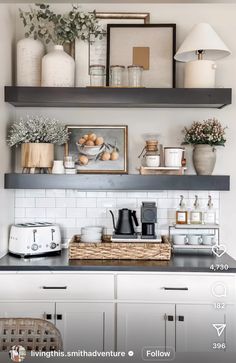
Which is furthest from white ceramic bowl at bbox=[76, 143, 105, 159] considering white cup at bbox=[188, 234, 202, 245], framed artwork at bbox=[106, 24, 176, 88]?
white cup at bbox=[188, 234, 202, 245]

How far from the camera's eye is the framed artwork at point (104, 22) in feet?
10.2

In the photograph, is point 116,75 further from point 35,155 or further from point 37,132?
point 35,155

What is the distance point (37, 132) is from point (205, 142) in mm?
1117

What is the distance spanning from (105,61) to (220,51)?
79 centimetres

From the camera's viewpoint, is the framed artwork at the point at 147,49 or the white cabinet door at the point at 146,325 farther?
the framed artwork at the point at 147,49

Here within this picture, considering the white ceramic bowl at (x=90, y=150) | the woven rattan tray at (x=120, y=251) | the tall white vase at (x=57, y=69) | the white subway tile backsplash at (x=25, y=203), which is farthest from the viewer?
the white subway tile backsplash at (x=25, y=203)

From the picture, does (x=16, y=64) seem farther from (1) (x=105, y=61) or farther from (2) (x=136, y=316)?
(2) (x=136, y=316)

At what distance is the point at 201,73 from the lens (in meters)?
2.87

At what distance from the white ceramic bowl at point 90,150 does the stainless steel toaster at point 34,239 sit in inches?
21.3

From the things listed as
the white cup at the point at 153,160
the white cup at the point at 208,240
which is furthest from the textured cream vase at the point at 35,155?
the white cup at the point at 208,240

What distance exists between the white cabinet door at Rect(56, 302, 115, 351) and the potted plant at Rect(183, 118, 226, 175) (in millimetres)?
1093

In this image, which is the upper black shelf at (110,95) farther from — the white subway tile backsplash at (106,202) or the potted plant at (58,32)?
the white subway tile backsplash at (106,202)

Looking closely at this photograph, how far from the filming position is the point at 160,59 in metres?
3.09

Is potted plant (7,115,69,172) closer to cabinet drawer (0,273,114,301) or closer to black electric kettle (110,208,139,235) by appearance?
black electric kettle (110,208,139,235)
